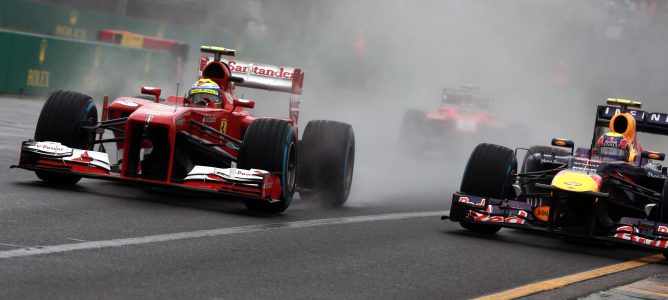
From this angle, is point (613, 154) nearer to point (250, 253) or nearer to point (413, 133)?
point (250, 253)

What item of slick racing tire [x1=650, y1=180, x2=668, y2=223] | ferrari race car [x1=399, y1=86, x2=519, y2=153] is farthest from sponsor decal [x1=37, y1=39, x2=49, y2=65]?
slick racing tire [x1=650, y1=180, x2=668, y2=223]

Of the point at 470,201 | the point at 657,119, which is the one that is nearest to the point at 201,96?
the point at 470,201

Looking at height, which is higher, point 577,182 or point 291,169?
point 577,182

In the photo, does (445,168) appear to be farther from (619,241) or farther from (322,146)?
(619,241)

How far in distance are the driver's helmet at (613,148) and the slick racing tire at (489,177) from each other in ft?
4.93

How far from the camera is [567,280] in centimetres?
991

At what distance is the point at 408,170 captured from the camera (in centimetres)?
2298

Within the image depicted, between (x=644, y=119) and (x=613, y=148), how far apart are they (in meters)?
1.32

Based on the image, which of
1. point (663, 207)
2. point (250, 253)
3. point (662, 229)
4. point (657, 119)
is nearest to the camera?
point (250, 253)

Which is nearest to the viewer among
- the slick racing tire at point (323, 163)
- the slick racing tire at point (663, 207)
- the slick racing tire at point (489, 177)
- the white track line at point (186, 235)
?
the white track line at point (186, 235)

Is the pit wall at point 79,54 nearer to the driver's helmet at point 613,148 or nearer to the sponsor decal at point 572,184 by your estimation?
the driver's helmet at point 613,148

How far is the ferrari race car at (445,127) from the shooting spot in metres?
28.3

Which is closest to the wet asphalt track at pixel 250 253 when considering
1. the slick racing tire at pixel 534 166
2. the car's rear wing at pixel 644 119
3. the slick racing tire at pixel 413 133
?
the slick racing tire at pixel 534 166

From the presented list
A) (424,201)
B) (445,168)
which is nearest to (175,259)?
(424,201)
